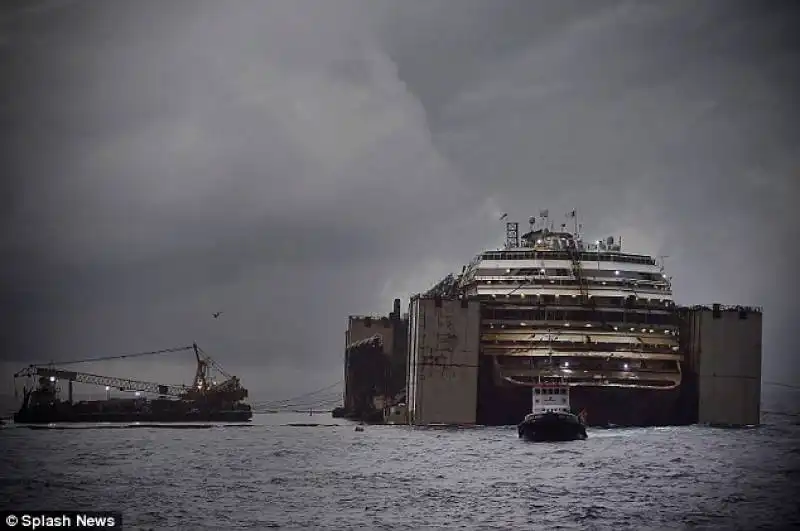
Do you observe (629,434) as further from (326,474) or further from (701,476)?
(326,474)

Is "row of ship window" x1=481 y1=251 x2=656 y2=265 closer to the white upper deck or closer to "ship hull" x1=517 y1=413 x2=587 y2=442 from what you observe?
the white upper deck

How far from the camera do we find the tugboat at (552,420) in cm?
7456

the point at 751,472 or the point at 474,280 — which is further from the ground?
the point at 474,280

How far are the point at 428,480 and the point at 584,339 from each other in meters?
28.9

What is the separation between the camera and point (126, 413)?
11788 centimetres

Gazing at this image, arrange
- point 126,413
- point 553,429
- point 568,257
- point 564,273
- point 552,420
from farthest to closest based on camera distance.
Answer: point 126,413, point 568,257, point 564,273, point 553,429, point 552,420

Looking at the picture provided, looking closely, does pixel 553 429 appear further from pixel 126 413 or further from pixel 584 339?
pixel 126 413

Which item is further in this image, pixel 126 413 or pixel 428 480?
pixel 126 413

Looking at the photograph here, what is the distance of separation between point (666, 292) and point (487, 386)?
16.3 m

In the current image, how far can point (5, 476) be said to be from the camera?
58.3 meters

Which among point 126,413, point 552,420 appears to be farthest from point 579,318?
point 126,413

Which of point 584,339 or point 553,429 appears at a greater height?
point 584,339

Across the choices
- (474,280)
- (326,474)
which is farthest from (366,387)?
(326,474)

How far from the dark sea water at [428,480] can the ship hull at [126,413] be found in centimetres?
3064
